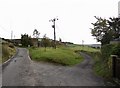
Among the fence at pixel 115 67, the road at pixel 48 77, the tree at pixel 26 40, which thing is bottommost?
the road at pixel 48 77

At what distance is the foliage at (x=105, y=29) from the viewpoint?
69.2 m

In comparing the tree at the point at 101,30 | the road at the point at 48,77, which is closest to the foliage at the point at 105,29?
the tree at the point at 101,30

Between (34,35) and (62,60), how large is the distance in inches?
2961

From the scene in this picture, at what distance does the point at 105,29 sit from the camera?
7381cm

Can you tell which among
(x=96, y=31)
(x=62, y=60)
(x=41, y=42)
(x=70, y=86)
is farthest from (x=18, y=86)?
(x=41, y=42)

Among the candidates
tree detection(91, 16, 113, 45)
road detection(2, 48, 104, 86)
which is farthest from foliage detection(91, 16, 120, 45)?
road detection(2, 48, 104, 86)

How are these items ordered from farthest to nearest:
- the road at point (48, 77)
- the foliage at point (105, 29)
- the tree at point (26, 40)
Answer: the tree at point (26, 40), the foliage at point (105, 29), the road at point (48, 77)

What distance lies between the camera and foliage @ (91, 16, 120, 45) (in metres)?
69.2

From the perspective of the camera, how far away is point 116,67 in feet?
83.8

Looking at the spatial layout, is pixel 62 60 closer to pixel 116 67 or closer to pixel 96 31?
pixel 116 67

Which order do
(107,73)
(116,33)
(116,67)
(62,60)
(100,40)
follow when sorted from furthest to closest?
(100,40)
(116,33)
(62,60)
(107,73)
(116,67)

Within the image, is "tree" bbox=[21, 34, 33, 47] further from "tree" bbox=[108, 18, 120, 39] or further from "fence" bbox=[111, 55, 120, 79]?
"fence" bbox=[111, 55, 120, 79]

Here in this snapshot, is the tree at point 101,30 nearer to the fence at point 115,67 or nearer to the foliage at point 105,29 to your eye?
the foliage at point 105,29

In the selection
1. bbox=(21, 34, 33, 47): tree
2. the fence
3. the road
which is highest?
bbox=(21, 34, 33, 47): tree
